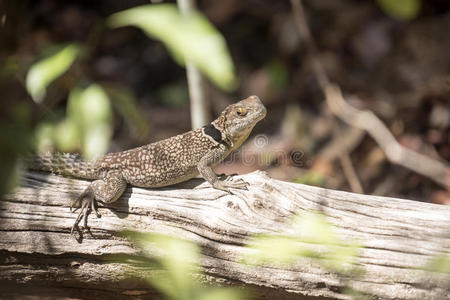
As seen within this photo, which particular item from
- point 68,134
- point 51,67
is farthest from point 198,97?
point 51,67

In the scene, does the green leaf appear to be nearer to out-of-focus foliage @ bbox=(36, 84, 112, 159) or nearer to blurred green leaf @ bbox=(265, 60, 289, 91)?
out-of-focus foliage @ bbox=(36, 84, 112, 159)

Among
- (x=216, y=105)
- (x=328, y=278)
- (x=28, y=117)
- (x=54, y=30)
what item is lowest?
(x=328, y=278)

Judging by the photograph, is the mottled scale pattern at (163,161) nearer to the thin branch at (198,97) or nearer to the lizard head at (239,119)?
the lizard head at (239,119)

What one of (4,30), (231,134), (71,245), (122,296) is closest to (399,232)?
(231,134)

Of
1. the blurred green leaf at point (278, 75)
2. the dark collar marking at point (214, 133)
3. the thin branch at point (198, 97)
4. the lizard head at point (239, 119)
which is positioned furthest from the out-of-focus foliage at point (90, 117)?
the blurred green leaf at point (278, 75)

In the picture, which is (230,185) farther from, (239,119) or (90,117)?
(90,117)

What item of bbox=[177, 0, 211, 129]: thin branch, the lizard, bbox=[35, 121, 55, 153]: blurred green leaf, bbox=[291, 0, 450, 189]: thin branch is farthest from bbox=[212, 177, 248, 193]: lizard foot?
bbox=[291, 0, 450, 189]: thin branch

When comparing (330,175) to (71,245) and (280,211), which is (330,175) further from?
(71,245)
